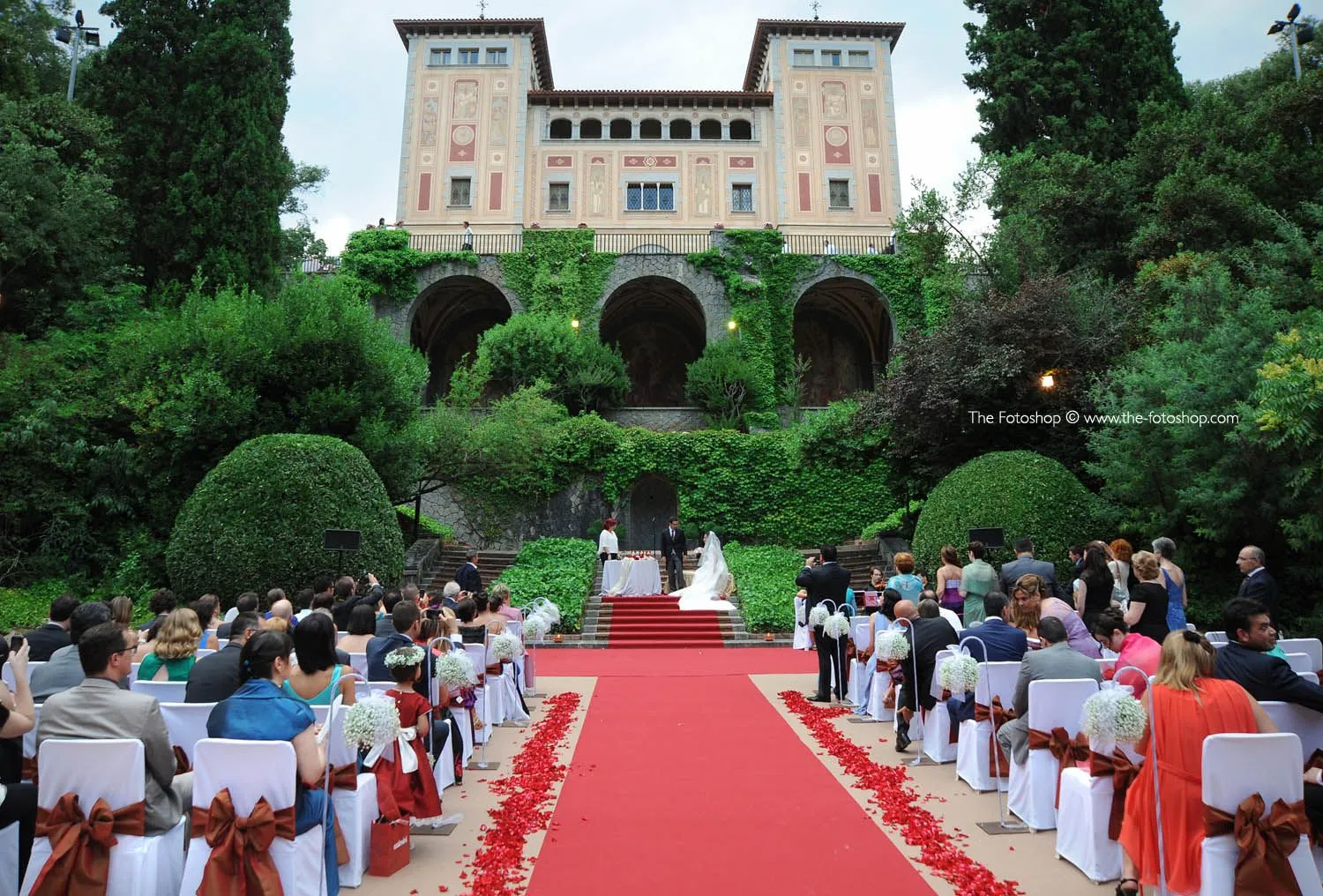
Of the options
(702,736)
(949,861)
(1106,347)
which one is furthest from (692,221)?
(949,861)

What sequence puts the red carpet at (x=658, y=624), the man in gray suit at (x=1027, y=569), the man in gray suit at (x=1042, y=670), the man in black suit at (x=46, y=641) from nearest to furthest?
the man in gray suit at (x=1042, y=670) → the man in black suit at (x=46, y=641) → the man in gray suit at (x=1027, y=569) → the red carpet at (x=658, y=624)

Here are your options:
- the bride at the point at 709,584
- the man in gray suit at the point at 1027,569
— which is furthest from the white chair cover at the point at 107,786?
the bride at the point at 709,584

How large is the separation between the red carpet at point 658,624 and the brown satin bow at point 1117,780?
A: 1008 cm

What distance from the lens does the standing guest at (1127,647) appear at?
4.28 metres

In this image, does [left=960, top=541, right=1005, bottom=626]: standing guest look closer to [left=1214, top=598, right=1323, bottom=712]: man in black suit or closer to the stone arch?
[left=1214, top=598, right=1323, bottom=712]: man in black suit

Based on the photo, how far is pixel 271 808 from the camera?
10.7 ft

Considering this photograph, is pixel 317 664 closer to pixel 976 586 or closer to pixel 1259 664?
pixel 1259 664

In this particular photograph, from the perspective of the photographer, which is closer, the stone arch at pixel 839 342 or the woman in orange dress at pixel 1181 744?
the woman in orange dress at pixel 1181 744

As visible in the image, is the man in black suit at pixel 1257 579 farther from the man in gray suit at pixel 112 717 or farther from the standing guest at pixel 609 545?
the standing guest at pixel 609 545

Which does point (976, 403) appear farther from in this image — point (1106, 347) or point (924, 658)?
point (924, 658)

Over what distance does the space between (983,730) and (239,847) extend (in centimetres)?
465

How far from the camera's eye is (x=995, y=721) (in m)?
5.43

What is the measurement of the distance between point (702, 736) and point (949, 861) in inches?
125

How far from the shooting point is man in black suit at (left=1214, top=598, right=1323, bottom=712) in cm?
366
